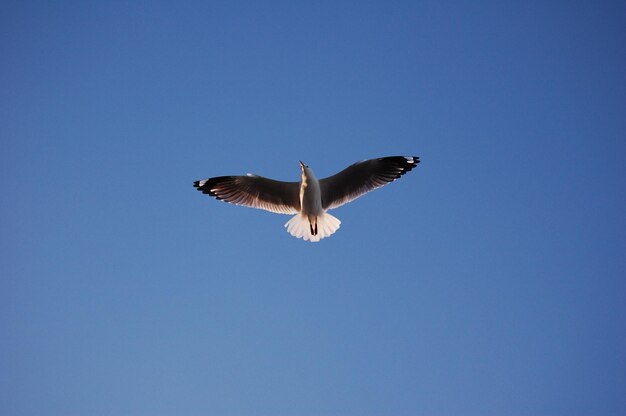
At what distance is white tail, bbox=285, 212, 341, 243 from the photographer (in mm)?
10367

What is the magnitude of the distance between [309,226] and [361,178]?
106 centimetres

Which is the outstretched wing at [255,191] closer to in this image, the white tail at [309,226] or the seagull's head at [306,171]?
the white tail at [309,226]

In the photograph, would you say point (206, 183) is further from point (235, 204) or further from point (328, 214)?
point (328, 214)

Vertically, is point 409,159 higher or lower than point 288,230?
higher

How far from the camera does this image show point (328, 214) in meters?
10.5

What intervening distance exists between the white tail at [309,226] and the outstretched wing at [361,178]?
20 centimetres

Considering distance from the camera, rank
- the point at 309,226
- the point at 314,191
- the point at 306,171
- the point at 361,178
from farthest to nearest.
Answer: the point at 309,226
the point at 361,178
the point at 314,191
the point at 306,171

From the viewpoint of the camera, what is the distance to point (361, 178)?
10.3 meters

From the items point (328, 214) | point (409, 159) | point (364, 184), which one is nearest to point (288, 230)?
point (328, 214)

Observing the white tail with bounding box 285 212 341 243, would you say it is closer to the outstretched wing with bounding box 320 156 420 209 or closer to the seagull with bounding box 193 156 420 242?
the seagull with bounding box 193 156 420 242

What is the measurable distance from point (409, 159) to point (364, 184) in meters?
0.76

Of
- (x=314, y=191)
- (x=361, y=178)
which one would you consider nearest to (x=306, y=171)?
(x=314, y=191)

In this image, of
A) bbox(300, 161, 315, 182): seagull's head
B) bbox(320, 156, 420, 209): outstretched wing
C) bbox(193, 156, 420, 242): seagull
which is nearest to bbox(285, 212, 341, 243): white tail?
bbox(193, 156, 420, 242): seagull

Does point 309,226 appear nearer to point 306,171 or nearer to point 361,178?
point 306,171
